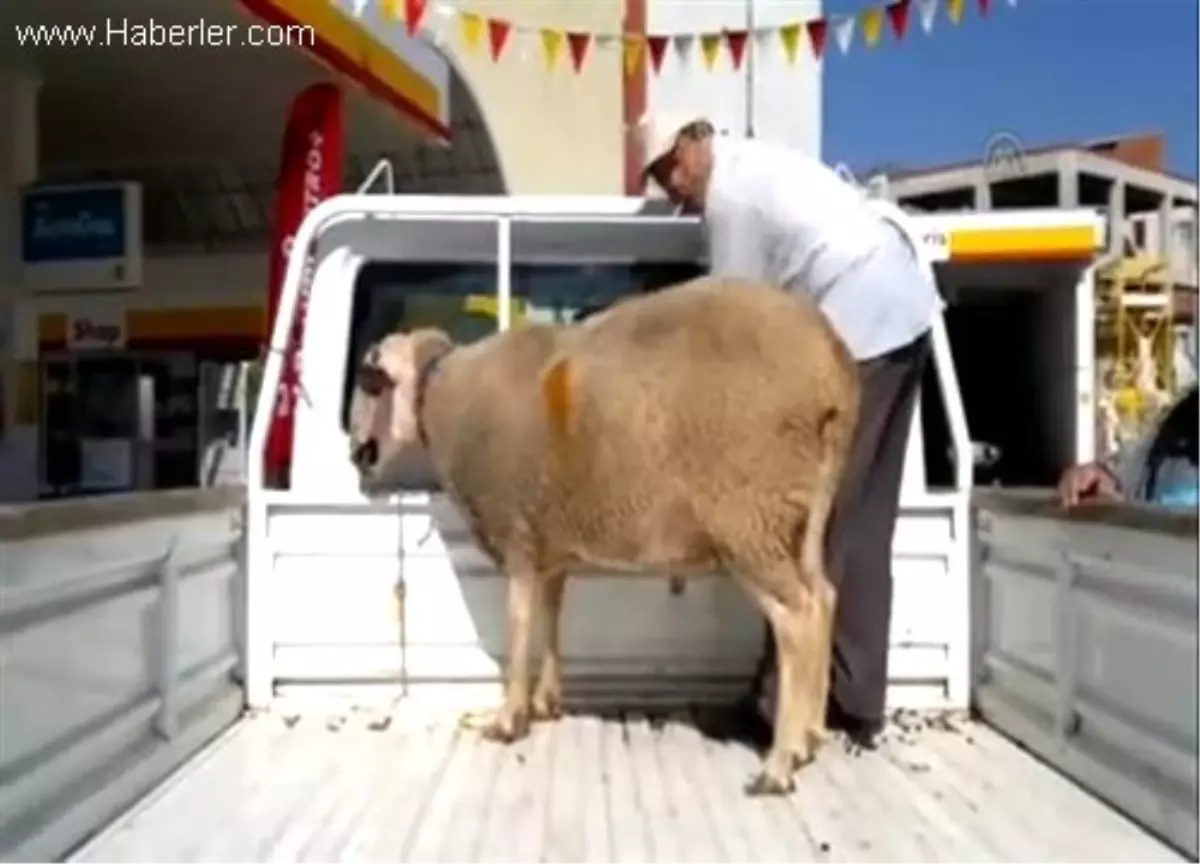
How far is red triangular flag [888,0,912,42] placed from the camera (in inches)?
306

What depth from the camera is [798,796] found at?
3951mm

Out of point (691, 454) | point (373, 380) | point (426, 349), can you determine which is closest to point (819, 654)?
point (691, 454)

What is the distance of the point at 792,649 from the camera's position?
14.1ft

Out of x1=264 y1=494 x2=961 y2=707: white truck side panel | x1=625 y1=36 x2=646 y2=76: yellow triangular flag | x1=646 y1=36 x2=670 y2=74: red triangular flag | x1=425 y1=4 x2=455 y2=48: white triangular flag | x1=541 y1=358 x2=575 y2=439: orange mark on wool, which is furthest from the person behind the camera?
x1=425 y1=4 x2=455 y2=48: white triangular flag

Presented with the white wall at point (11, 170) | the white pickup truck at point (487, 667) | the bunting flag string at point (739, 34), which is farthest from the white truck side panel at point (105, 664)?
the white wall at point (11, 170)

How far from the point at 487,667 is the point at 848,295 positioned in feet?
4.73

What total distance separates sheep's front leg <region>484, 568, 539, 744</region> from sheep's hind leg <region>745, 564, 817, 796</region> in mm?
662

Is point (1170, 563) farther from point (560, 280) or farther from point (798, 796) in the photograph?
point (560, 280)

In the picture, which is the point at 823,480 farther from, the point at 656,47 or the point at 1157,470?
the point at 656,47

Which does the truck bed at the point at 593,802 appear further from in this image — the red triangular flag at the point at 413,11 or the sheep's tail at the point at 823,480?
the red triangular flag at the point at 413,11

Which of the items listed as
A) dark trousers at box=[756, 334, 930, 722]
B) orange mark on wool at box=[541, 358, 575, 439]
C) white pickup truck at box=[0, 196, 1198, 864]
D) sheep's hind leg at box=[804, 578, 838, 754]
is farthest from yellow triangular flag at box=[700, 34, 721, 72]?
sheep's hind leg at box=[804, 578, 838, 754]

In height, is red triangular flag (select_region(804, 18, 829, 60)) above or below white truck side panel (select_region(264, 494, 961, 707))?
above

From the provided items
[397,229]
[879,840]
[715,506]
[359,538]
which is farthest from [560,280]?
[879,840]

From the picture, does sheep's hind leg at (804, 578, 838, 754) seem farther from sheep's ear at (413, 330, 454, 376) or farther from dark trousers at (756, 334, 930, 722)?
sheep's ear at (413, 330, 454, 376)
